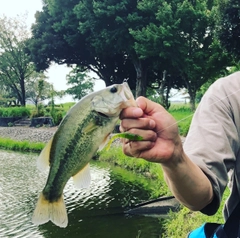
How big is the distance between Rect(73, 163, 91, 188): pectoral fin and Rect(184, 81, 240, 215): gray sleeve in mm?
464

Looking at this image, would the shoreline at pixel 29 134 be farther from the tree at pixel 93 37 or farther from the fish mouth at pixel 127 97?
the fish mouth at pixel 127 97

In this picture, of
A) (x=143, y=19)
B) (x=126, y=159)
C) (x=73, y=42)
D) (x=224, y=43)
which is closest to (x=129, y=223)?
(x=126, y=159)

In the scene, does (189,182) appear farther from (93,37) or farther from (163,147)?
(93,37)

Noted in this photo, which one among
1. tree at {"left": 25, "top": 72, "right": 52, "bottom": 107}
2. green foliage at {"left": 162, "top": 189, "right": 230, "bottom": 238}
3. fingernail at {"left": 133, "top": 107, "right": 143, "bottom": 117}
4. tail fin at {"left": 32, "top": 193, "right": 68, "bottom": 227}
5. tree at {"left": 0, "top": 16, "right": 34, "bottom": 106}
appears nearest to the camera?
fingernail at {"left": 133, "top": 107, "right": 143, "bottom": 117}

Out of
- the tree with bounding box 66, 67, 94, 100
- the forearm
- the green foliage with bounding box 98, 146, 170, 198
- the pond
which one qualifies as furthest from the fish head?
the tree with bounding box 66, 67, 94, 100

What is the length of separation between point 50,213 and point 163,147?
1.30 feet

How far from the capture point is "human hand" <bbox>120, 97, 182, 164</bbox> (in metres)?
1.13

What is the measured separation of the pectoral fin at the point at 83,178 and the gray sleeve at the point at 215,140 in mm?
464

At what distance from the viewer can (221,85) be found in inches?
66.0

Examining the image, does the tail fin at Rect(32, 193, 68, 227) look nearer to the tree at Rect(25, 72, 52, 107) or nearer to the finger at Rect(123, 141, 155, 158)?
the finger at Rect(123, 141, 155, 158)

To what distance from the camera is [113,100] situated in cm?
115

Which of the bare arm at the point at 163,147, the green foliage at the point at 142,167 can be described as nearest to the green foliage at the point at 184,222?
the green foliage at the point at 142,167

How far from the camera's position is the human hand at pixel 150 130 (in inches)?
44.6

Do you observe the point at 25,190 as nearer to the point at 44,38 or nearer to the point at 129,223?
the point at 129,223
